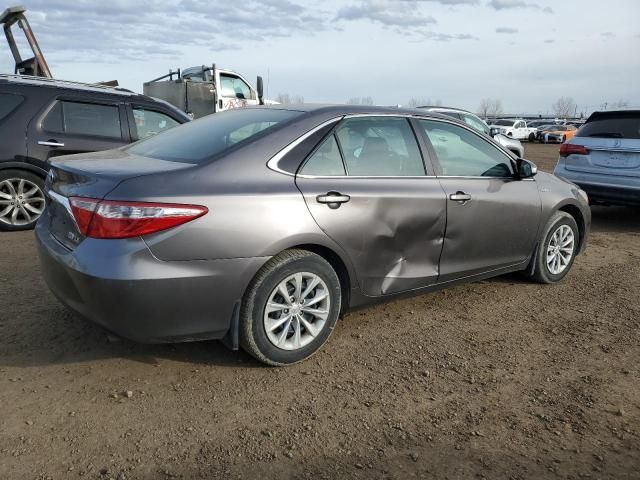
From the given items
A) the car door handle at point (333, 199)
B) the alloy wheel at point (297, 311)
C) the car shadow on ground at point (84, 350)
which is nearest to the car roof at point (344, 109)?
the car door handle at point (333, 199)

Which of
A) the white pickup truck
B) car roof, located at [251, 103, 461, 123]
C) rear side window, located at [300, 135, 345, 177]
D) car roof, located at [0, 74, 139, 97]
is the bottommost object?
the white pickup truck

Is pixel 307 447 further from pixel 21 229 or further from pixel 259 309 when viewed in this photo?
pixel 21 229

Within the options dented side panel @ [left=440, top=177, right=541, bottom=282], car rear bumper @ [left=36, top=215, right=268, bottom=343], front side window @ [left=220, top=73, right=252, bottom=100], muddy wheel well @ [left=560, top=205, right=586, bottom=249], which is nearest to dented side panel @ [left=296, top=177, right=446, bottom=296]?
dented side panel @ [left=440, top=177, right=541, bottom=282]

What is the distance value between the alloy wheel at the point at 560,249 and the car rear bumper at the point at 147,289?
122 inches

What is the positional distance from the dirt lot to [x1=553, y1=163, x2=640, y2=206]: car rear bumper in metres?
3.40

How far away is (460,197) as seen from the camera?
4051mm

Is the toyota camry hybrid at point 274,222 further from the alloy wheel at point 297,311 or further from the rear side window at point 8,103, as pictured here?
the rear side window at point 8,103

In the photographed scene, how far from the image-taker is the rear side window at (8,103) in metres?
6.22

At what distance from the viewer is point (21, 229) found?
647 cm

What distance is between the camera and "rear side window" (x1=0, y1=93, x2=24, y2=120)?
6.22m

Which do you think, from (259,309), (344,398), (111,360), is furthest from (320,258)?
(111,360)

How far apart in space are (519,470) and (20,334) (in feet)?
10.2

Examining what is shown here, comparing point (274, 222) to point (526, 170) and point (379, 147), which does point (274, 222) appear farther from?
point (526, 170)

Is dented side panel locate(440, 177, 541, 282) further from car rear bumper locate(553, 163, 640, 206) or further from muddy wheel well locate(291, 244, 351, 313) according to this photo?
car rear bumper locate(553, 163, 640, 206)
